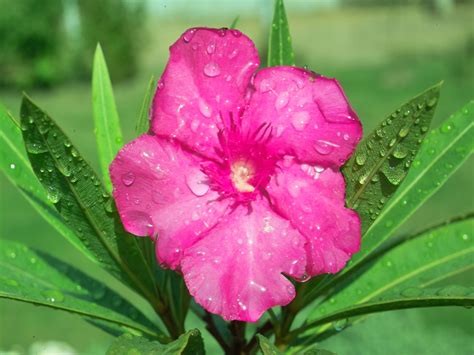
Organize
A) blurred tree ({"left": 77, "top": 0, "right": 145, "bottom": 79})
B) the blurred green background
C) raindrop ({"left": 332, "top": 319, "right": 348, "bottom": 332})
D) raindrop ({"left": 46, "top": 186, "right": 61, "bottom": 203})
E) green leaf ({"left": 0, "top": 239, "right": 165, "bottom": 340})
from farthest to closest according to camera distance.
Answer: blurred tree ({"left": 77, "top": 0, "right": 145, "bottom": 79})
the blurred green background
raindrop ({"left": 332, "top": 319, "right": 348, "bottom": 332})
green leaf ({"left": 0, "top": 239, "right": 165, "bottom": 340})
raindrop ({"left": 46, "top": 186, "right": 61, "bottom": 203})

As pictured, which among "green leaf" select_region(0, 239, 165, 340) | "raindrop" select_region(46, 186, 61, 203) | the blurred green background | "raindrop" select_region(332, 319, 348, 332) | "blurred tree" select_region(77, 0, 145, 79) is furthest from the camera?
"blurred tree" select_region(77, 0, 145, 79)

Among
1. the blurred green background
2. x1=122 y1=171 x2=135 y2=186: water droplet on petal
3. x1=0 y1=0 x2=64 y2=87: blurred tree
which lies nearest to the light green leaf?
x1=122 y1=171 x2=135 y2=186: water droplet on petal

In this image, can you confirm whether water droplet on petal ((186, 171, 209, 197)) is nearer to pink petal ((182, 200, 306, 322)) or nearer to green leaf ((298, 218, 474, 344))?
pink petal ((182, 200, 306, 322))

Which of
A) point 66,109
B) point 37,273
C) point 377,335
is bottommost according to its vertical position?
point 66,109

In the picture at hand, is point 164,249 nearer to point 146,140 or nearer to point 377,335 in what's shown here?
point 146,140

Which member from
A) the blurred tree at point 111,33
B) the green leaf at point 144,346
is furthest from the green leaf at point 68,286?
the blurred tree at point 111,33

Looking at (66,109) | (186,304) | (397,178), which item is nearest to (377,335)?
(186,304)
